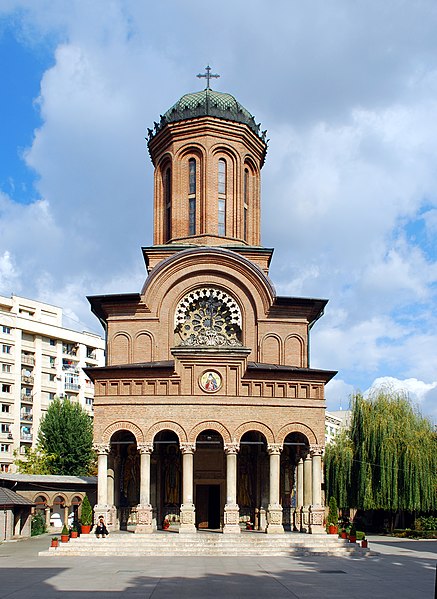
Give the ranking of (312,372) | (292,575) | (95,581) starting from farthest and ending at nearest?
1. (312,372)
2. (292,575)
3. (95,581)

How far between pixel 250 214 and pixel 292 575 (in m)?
22.1

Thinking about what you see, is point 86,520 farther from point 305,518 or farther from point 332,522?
point 332,522

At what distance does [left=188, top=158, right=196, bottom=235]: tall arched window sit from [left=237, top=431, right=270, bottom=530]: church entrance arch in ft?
36.6

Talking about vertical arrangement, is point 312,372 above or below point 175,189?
below

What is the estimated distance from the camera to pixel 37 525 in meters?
43.8

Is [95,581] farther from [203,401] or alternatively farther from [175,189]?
[175,189]

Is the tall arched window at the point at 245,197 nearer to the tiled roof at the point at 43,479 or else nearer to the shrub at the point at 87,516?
the shrub at the point at 87,516

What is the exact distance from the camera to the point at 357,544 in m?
30.4

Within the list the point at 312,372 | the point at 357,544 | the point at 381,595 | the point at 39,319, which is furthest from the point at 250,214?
the point at 39,319

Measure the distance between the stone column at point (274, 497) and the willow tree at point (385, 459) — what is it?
10751 millimetres

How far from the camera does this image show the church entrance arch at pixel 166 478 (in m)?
34.0

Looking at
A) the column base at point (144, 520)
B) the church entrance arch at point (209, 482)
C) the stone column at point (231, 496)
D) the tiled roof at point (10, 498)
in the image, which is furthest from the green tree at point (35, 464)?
the stone column at point (231, 496)

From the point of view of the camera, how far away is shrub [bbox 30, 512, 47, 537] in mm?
43219

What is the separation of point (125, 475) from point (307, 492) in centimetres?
831
